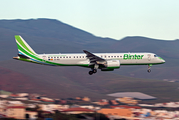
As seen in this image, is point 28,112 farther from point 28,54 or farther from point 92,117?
point 28,54

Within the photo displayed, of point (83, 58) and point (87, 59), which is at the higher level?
point (83, 58)

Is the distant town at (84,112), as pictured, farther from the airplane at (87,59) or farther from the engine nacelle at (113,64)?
the engine nacelle at (113,64)

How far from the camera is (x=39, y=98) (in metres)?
195

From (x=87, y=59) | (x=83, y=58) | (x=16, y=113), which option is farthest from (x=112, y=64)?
(x=16, y=113)

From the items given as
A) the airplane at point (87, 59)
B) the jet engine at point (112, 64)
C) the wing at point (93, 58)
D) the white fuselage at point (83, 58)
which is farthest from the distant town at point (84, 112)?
the jet engine at point (112, 64)

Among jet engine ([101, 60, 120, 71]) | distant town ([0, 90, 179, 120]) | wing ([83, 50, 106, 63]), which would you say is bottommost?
distant town ([0, 90, 179, 120])

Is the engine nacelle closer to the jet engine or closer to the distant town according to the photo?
the jet engine

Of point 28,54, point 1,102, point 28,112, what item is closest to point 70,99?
point 1,102

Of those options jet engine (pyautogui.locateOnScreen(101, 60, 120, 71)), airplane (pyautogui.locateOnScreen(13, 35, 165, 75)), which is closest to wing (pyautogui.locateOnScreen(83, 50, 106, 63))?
airplane (pyautogui.locateOnScreen(13, 35, 165, 75))

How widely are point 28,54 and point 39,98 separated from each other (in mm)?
141526

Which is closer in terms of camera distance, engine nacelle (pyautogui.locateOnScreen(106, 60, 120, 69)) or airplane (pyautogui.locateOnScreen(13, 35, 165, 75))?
engine nacelle (pyautogui.locateOnScreen(106, 60, 120, 69))

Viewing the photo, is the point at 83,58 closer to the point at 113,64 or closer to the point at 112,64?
the point at 112,64

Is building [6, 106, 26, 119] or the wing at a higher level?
the wing

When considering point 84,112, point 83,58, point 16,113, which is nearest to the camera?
point 83,58
